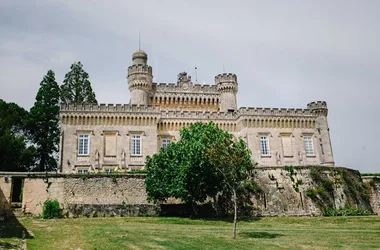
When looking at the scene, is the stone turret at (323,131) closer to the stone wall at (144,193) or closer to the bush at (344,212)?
the stone wall at (144,193)

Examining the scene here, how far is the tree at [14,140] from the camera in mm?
36156

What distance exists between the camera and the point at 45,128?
141 ft

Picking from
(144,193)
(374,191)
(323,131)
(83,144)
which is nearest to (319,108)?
(323,131)

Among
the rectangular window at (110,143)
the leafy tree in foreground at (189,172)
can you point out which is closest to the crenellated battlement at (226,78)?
the rectangular window at (110,143)

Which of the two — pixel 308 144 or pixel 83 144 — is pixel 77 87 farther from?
pixel 308 144

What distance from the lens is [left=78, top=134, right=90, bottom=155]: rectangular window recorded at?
3666cm

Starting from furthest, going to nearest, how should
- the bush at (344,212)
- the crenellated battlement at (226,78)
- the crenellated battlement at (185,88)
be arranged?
the crenellated battlement at (226,78) → the crenellated battlement at (185,88) → the bush at (344,212)

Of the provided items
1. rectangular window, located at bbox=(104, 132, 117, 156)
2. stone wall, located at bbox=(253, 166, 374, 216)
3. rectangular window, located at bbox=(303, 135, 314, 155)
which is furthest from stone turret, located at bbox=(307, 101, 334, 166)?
rectangular window, located at bbox=(104, 132, 117, 156)

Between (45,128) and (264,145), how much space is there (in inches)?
983

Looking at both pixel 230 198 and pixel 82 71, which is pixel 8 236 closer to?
pixel 230 198

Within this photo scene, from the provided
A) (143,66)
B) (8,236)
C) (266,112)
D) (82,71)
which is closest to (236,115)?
(266,112)

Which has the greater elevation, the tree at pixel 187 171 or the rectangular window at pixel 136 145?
the rectangular window at pixel 136 145

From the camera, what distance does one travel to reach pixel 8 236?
1605 cm

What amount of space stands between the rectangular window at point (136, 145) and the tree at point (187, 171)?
A: 10.3 metres
